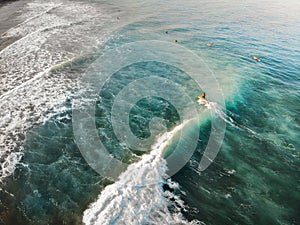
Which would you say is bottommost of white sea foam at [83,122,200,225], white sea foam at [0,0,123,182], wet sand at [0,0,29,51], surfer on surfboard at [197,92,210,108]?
white sea foam at [83,122,200,225]

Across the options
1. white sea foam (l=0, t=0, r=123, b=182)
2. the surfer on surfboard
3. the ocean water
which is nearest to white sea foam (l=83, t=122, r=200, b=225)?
the ocean water

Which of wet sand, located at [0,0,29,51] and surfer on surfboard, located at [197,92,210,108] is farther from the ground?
wet sand, located at [0,0,29,51]

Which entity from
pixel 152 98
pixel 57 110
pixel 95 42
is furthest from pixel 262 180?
pixel 95 42

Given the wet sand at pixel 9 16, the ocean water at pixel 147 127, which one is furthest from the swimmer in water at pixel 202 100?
the wet sand at pixel 9 16

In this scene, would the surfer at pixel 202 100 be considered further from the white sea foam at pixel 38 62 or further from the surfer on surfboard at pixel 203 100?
the white sea foam at pixel 38 62

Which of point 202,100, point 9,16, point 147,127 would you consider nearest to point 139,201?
point 147,127

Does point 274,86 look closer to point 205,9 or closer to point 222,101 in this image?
point 222,101

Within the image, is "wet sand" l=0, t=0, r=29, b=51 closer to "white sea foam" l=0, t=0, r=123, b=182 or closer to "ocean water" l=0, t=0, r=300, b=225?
"white sea foam" l=0, t=0, r=123, b=182

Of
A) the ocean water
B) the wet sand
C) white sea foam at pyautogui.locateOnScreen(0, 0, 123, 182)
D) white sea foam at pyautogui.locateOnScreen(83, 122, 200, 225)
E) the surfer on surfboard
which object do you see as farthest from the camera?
the wet sand

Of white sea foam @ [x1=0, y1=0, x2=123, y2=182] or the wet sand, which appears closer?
white sea foam @ [x1=0, y1=0, x2=123, y2=182]
